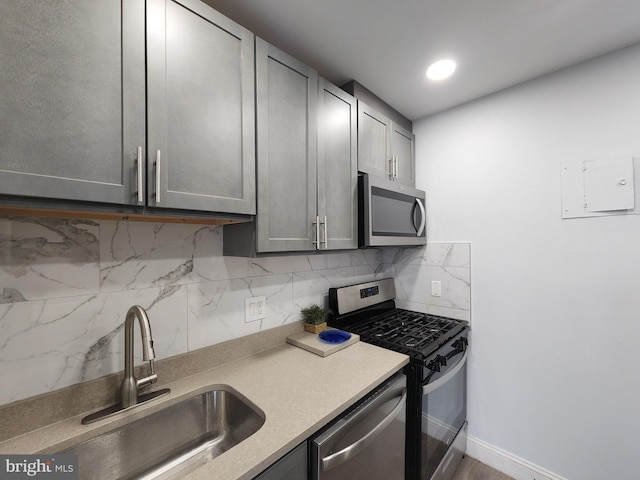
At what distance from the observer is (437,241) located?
6.98ft

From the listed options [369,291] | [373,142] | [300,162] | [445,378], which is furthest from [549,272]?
[300,162]

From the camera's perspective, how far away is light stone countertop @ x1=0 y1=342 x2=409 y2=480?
30.1 inches

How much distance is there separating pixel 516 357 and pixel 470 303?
1.36 feet

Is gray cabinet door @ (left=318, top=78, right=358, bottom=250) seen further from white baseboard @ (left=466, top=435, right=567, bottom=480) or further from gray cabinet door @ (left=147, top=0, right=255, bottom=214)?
white baseboard @ (left=466, top=435, right=567, bottom=480)

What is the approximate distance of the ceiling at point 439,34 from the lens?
3.78 ft

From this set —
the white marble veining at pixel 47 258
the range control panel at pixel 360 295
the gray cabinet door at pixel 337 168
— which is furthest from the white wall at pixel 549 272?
the white marble veining at pixel 47 258

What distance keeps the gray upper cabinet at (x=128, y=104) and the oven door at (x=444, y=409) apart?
1.30 metres

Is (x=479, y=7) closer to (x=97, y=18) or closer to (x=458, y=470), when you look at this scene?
(x=97, y=18)

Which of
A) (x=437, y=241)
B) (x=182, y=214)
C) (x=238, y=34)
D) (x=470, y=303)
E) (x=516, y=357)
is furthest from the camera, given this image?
(x=437, y=241)

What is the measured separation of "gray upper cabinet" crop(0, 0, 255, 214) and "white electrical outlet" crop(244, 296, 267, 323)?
22.7 inches

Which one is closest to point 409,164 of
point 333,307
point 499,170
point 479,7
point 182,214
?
point 499,170

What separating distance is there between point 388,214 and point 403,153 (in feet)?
2.08

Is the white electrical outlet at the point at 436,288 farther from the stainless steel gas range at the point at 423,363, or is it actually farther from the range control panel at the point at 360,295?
the range control panel at the point at 360,295

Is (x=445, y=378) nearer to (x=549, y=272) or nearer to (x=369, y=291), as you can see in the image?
(x=369, y=291)
